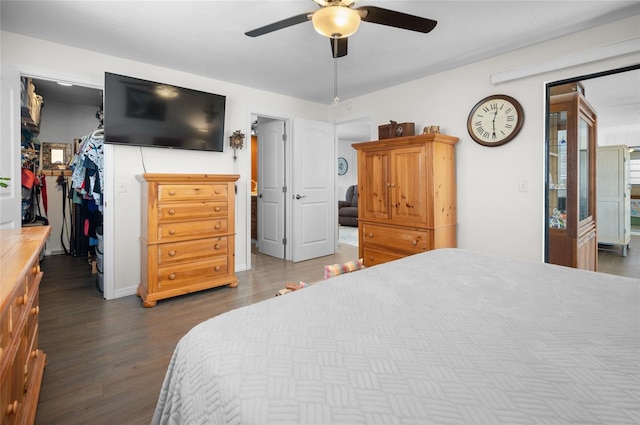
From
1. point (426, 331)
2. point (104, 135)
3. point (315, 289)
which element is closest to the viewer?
point (426, 331)

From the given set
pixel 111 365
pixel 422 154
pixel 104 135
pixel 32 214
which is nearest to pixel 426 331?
pixel 111 365

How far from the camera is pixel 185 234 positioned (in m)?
3.16

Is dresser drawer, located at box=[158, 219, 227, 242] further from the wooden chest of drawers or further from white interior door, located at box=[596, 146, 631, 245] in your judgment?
white interior door, located at box=[596, 146, 631, 245]

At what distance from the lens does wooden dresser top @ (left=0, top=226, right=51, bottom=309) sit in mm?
881

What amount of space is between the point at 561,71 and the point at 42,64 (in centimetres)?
459

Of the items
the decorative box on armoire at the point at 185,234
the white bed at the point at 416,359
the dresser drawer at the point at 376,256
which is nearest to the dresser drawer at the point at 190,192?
the decorative box on armoire at the point at 185,234

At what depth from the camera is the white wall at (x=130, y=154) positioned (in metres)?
2.83

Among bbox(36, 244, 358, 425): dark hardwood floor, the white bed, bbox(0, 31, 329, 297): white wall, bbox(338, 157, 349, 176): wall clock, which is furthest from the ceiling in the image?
bbox(338, 157, 349, 176): wall clock

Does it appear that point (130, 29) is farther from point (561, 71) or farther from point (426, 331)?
point (561, 71)

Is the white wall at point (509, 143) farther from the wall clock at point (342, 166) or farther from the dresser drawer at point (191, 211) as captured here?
the wall clock at point (342, 166)

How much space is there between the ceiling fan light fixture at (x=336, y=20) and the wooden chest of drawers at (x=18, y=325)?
66.4 inches

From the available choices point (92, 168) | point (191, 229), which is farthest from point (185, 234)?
point (92, 168)

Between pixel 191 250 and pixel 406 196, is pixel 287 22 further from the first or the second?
Result: pixel 191 250

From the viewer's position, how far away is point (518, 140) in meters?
3.08
